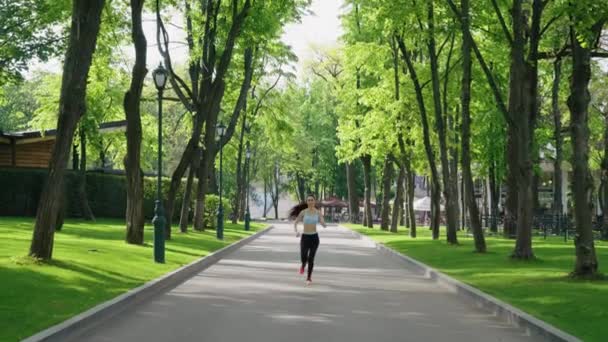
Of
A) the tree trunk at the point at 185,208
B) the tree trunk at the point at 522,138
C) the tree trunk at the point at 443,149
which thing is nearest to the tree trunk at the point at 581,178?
the tree trunk at the point at 522,138

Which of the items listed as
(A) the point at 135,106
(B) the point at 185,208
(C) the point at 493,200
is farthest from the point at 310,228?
(C) the point at 493,200

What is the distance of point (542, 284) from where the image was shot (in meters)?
15.5

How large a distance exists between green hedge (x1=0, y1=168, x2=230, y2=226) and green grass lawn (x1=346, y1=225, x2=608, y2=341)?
22275 millimetres

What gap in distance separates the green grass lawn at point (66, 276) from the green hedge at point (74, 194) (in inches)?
690

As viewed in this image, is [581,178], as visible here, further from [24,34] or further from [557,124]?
→ [557,124]

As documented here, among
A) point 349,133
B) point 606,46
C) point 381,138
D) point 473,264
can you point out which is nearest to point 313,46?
point 349,133

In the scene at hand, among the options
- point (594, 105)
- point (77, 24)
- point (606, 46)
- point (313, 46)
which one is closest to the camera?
point (77, 24)

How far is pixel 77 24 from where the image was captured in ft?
57.9

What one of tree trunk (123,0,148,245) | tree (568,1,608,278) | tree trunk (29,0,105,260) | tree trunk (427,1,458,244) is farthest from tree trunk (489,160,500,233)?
tree trunk (29,0,105,260)

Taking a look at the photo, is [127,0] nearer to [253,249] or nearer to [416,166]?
[253,249]

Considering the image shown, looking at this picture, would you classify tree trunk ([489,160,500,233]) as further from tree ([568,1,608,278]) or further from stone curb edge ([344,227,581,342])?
tree ([568,1,608,278])

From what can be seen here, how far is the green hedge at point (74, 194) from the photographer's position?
44438 millimetres

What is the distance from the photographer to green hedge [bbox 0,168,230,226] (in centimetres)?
4444

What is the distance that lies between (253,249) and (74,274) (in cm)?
1604
